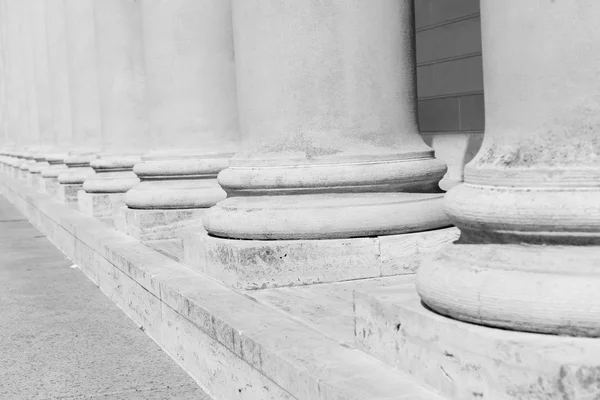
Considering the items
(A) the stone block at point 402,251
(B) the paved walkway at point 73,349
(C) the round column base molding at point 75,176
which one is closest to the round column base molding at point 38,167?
(C) the round column base molding at point 75,176

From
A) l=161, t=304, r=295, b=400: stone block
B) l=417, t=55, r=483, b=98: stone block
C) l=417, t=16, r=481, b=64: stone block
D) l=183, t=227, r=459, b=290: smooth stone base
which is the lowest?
l=161, t=304, r=295, b=400: stone block

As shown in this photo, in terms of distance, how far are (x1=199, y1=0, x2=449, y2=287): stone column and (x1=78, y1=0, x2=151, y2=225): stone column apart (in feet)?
50.3

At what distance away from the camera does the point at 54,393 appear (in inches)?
540

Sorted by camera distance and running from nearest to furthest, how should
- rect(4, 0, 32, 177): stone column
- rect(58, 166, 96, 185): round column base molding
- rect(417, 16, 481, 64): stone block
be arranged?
rect(417, 16, 481, 64): stone block < rect(58, 166, 96, 185): round column base molding < rect(4, 0, 32, 177): stone column

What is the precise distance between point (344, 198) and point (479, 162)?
605 cm

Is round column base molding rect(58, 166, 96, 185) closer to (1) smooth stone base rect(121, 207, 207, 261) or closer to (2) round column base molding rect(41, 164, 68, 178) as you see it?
(2) round column base molding rect(41, 164, 68, 178)

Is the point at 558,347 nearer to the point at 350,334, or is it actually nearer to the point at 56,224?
the point at 350,334

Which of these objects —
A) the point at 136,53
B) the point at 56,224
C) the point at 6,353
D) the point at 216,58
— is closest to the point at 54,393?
the point at 6,353

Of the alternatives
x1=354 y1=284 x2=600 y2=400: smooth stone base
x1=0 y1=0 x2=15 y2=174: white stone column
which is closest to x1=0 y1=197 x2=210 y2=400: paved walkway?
x1=354 y1=284 x2=600 y2=400: smooth stone base

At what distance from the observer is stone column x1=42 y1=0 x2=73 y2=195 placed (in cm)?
4550

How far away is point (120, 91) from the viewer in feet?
102

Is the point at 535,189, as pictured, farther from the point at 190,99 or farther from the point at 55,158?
the point at 55,158

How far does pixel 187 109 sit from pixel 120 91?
847 centimetres

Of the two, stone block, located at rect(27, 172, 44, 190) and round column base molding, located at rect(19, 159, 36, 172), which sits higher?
round column base molding, located at rect(19, 159, 36, 172)
